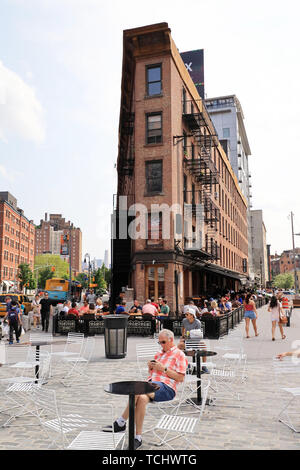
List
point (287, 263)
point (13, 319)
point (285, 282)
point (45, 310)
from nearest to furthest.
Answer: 1. point (13, 319)
2. point (45, 310)
3. point (285, 282)
4. point (287, 263)

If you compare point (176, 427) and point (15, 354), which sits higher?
point (176, 427)

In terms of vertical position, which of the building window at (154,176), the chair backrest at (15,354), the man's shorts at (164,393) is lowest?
the chair backrest at (15,354)

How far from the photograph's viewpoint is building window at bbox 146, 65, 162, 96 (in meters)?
26.0

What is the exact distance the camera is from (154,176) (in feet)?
83.2

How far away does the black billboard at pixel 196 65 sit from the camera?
56.5 meters

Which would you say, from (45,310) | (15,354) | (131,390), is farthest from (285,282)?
(131,390)

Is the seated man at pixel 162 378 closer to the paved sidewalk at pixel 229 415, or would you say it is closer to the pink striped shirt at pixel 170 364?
the pink striped shirt at pixel 170 364

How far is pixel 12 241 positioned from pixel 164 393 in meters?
85.3

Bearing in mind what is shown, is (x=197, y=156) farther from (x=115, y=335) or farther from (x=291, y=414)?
(x=291, y=414)

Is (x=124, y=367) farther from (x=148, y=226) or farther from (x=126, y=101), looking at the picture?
(x=126, y=101)

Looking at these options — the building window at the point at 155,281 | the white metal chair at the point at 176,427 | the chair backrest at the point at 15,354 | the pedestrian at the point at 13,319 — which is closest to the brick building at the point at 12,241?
the building window at the point at 155,281

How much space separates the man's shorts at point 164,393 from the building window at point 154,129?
21870 millimetres

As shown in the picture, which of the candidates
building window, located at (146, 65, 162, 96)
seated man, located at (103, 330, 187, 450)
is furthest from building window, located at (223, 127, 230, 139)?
seated man, located at (103, 330, 187, 450)
